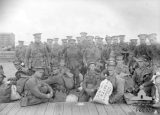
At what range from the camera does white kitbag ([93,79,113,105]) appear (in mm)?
3786

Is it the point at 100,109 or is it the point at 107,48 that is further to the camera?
the point at 107,48

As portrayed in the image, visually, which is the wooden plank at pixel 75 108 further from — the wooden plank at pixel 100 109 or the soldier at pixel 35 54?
the soldier at pixel 35 54

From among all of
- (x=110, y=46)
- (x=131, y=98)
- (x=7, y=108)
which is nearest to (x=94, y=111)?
(x=131, y=98)

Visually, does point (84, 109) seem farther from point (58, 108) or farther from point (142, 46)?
point (142, 46)

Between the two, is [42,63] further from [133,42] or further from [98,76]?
[133,42]

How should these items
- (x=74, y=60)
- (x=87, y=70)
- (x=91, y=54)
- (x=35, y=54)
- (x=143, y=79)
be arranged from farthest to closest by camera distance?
1. (x=91, y=54)
2. (x=74, y=60)
3. (x=35, y=54)
4. (x=87, y=70)
5. (x=143, y=79)

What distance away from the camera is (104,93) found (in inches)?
152

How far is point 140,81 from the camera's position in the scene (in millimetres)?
4789

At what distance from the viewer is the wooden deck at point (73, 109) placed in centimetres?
339

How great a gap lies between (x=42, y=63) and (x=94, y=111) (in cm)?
288

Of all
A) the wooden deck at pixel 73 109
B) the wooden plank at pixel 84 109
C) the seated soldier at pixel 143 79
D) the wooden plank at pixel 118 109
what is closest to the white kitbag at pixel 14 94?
the wooden deck at pixel 73 109

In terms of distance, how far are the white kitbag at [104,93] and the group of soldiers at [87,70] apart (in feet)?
0.46

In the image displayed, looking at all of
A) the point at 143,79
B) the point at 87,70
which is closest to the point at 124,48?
the point at 87,70

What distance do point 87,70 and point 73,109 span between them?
86.7 inches
